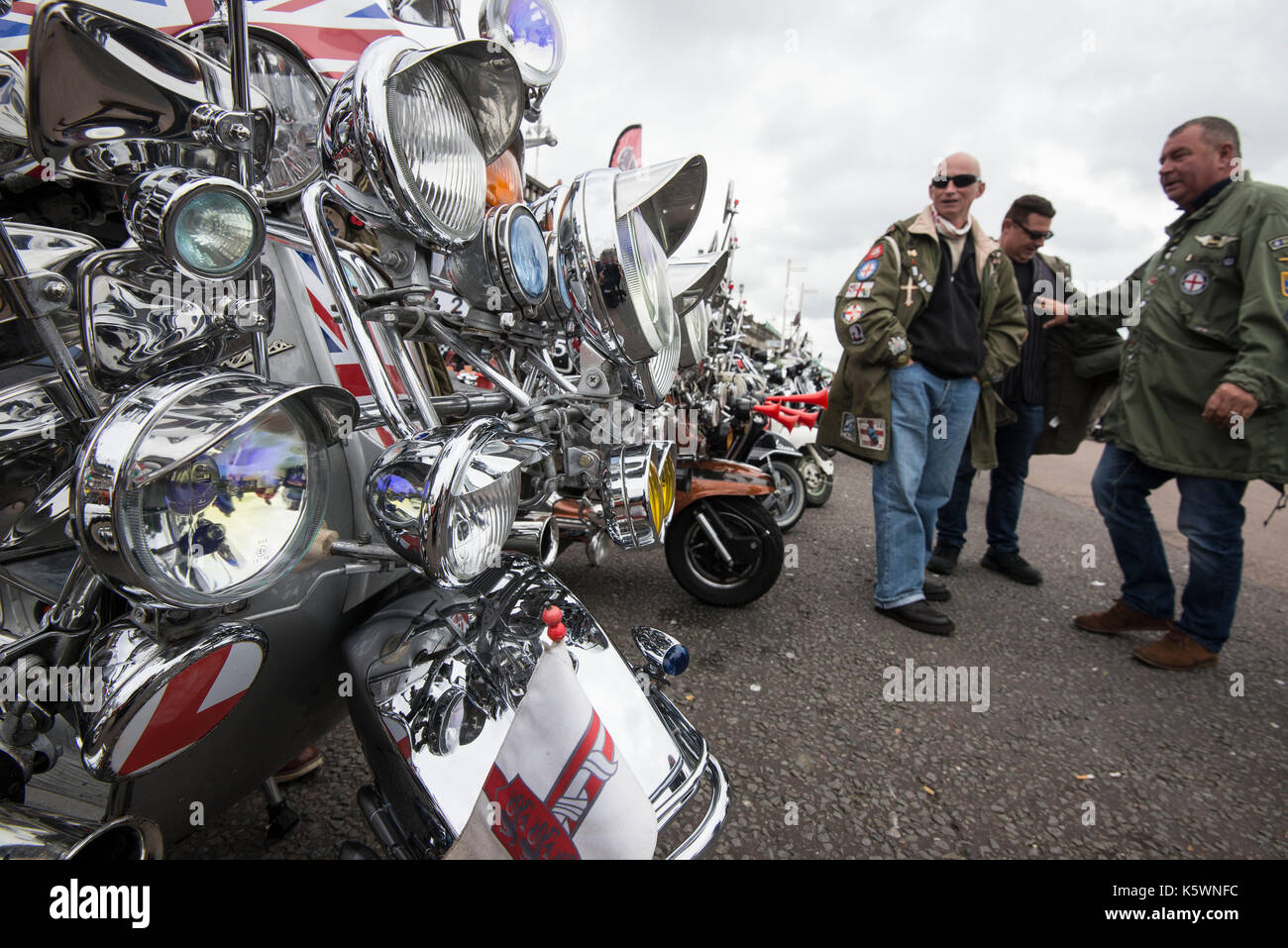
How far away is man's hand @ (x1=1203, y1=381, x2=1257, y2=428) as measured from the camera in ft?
6.96

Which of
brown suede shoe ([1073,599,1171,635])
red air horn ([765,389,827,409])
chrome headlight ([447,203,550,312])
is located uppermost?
chrome headlight ([447,203,550,312])

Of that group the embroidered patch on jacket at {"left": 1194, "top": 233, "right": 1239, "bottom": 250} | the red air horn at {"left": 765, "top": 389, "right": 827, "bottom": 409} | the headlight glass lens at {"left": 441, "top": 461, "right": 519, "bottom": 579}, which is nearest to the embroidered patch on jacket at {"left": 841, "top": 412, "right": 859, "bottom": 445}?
the embroidered patch on jacket at {"left": 1194, "top": 233, "right": 1239, "bottom": 250}

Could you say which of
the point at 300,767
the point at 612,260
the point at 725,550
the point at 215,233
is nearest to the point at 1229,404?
the point at 725,550

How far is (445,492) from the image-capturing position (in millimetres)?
649

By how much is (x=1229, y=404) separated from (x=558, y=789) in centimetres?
266

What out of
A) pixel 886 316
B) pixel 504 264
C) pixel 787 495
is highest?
pixel 504 264

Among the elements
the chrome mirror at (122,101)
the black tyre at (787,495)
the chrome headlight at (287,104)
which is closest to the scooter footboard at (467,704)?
the chrome mirror at (122,101)

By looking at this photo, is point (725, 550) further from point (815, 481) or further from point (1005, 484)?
point (815, 481)

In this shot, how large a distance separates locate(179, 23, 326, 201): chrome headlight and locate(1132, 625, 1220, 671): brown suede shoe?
3274 millimetres

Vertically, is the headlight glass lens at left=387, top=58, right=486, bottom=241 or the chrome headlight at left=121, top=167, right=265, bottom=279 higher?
the headlight glass lens at left=387, top=58, right=486, bottom=241

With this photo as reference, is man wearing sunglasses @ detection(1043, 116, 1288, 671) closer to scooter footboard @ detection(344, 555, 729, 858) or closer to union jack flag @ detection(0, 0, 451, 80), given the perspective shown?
scooter footboard @ detection(344, 555, 729, 858)

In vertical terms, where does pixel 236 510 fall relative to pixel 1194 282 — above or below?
below

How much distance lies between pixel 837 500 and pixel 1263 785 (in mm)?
3575
